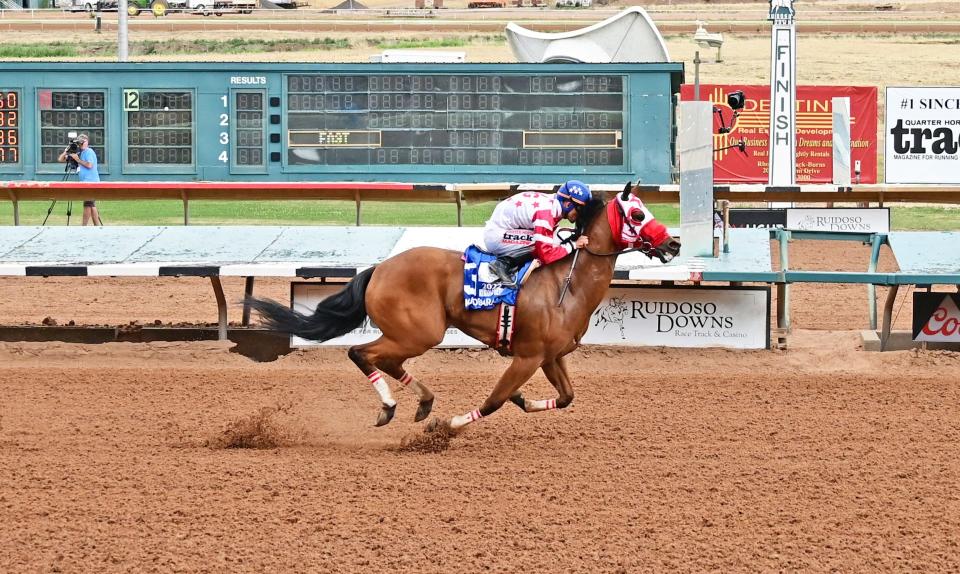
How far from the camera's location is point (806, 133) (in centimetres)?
2834

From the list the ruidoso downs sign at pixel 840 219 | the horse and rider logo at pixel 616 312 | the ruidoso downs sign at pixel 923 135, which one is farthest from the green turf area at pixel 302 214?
the horse and rider logo at pixel 616 312

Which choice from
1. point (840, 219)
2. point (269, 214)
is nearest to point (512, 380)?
point (840, 219)

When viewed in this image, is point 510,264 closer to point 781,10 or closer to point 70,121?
point 781,10

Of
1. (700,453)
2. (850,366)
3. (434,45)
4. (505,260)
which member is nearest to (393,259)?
(505,260)

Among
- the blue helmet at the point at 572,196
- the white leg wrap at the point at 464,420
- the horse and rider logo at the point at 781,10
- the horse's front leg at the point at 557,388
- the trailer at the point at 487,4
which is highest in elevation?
the trailer at the point at 487,4

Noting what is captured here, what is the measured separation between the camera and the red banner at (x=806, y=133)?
27.6m

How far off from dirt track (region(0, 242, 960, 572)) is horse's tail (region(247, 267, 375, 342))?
731mm

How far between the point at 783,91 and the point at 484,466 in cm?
1602

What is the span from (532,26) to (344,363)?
4427 cm

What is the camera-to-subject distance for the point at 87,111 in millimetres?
24203

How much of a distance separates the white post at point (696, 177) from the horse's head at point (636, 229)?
3675 mm

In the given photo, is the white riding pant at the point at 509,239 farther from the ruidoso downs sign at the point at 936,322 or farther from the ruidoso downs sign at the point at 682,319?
the ruidoso downs sign at the point at 936,322

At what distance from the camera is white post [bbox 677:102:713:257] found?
12.4m

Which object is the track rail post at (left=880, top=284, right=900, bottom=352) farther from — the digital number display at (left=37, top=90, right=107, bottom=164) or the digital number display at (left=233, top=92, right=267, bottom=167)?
the digital number display at (left=37, top=90, right=107, bottom=164)
